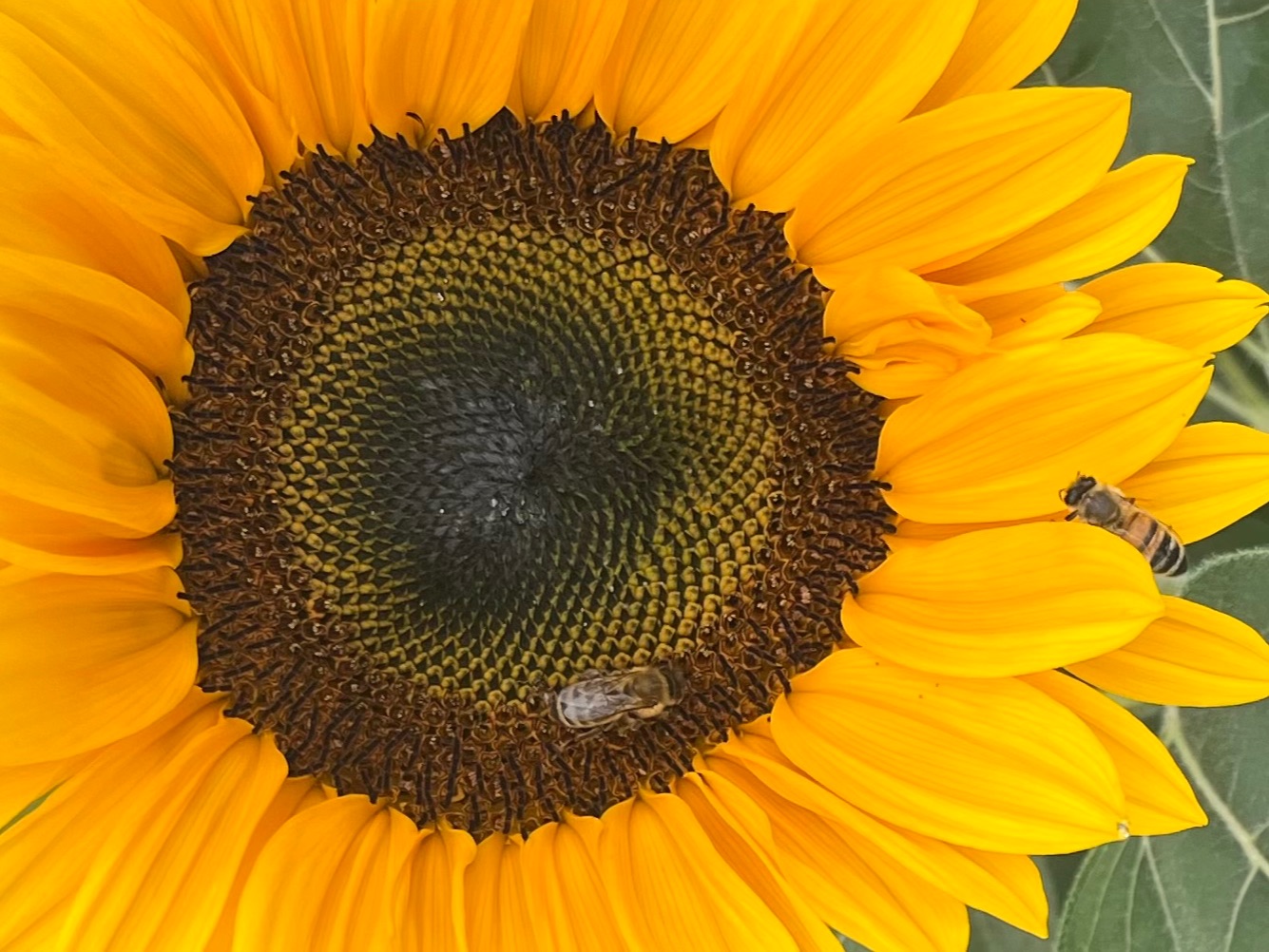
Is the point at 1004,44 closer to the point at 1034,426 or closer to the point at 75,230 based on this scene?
the point at 1034,426

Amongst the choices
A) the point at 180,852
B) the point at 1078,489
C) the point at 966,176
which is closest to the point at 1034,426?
the point at 1078,489

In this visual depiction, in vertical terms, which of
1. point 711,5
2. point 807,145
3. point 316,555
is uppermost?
point 711,5

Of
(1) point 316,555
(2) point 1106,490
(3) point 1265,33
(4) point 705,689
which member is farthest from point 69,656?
(3) point 1265,33

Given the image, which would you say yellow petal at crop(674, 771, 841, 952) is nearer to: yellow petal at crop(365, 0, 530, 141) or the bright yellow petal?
the bright yellow petal

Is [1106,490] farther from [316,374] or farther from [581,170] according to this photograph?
[316,374]

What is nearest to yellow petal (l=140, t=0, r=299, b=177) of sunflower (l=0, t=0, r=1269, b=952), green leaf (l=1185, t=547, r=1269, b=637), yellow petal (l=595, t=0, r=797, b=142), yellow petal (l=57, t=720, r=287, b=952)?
sunflower (l=0, t=0, r=1269, b=952)

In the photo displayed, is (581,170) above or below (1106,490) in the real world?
above

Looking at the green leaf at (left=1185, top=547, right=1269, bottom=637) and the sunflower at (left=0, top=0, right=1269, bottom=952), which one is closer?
the sunflower at (left=0, top=0, right=1269, bottom=952)
